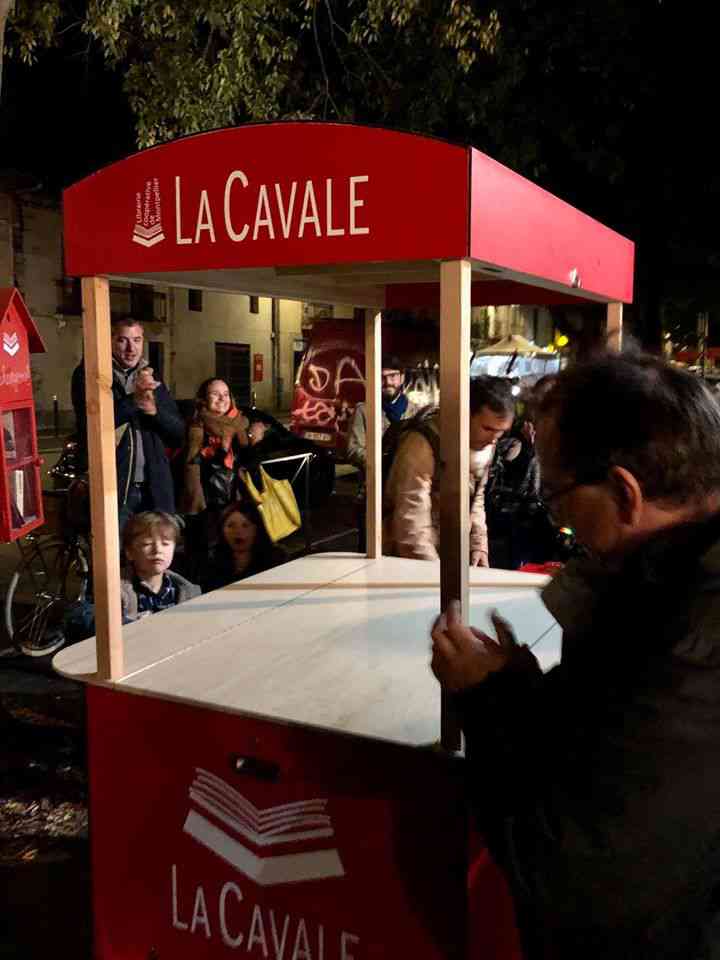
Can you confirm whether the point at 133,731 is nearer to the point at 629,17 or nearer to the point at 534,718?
the point at 534,718

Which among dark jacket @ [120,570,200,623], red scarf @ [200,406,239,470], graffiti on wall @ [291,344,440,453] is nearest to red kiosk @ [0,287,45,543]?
red scarf @ [200,406,239,470]

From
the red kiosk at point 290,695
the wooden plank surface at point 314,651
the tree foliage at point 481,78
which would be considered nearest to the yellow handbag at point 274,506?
the wooden plank surface at point 314,651

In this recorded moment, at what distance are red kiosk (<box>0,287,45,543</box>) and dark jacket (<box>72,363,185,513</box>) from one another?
31 cm

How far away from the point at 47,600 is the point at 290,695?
3735 millimetres

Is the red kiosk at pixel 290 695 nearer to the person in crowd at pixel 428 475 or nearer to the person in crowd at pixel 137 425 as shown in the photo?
the person in crowd at pixel 428 475

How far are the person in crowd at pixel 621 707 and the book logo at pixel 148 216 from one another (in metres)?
1.09

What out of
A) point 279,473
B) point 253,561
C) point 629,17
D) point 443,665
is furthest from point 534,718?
point 629,17

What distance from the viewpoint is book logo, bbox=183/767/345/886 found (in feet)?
6.65

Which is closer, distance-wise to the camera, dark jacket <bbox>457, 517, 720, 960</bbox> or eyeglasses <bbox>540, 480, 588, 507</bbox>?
dark jacket <bbox>457, 517, 720, 960</bbox>

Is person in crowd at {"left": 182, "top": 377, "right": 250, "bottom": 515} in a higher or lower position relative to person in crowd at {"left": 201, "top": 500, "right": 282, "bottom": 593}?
higher

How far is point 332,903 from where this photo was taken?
6.63 ft

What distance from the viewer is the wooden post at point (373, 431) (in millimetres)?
3908

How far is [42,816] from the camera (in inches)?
150

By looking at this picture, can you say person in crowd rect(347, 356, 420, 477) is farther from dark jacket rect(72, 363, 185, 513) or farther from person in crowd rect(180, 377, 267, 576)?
dark jacket rect(72, 363, 185, 513)
